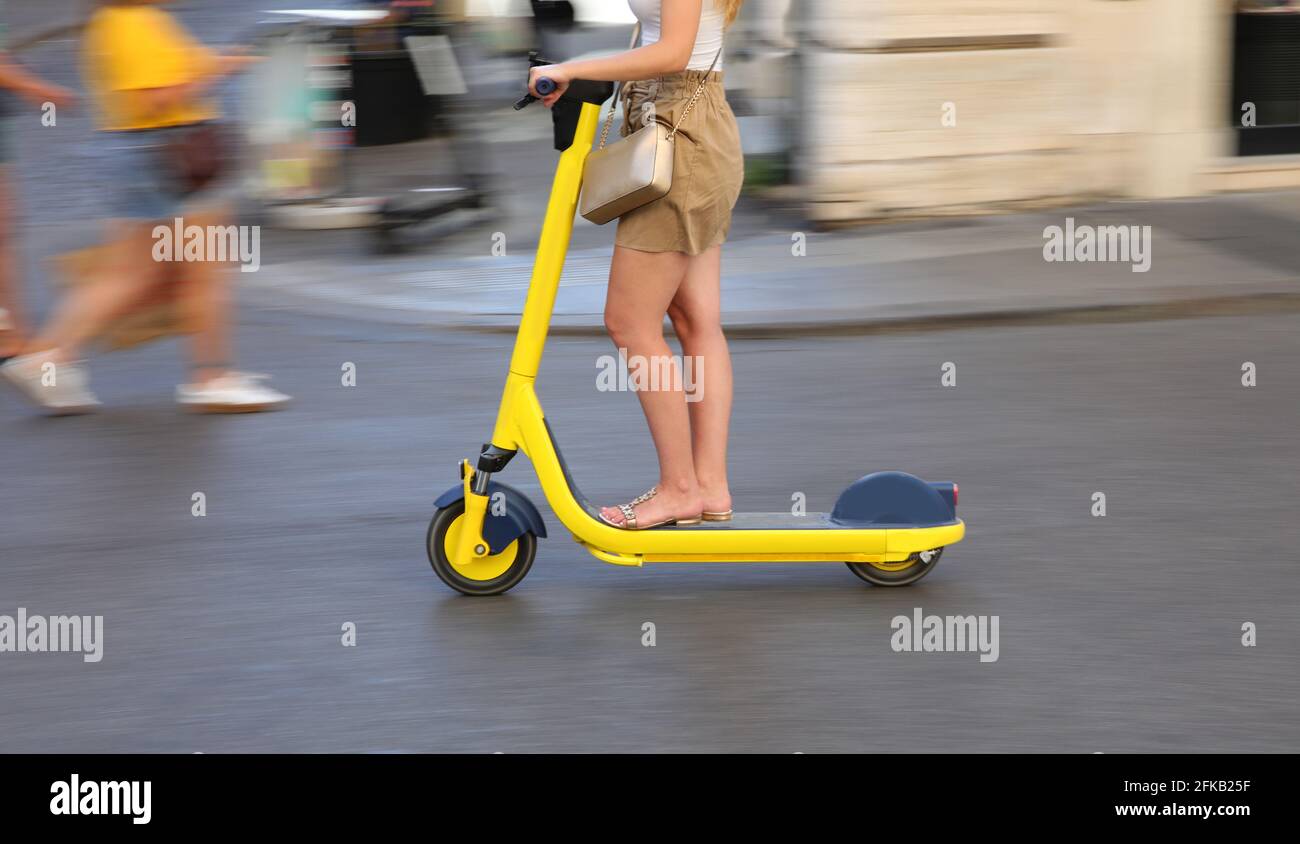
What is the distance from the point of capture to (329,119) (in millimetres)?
10836

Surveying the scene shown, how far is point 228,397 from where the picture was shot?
268 inches

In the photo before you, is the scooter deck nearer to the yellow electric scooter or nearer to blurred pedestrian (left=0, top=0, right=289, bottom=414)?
the yellow electric scooter

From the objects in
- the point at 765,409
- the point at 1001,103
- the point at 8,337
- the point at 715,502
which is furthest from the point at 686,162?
the point at 1001,103

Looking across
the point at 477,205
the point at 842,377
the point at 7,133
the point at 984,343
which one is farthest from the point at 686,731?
the point at 477,205

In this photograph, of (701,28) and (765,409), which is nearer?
(701,28)

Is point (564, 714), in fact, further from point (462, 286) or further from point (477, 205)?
point (477, 205)

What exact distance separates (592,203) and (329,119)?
6.84 meters

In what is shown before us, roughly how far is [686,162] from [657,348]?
19.6 inches

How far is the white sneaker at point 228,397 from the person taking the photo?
6801 millimetres

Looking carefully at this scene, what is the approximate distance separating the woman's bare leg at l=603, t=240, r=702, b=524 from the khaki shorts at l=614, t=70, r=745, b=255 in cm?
6

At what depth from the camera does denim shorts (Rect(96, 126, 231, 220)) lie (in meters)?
6.58

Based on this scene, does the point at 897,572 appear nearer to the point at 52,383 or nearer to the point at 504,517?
the point at 504,517

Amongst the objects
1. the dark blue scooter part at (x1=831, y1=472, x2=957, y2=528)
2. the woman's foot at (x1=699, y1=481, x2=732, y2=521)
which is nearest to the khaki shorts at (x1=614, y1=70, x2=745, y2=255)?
the woman's foot at (x1=699, y1=481, x2=732, y2=521)

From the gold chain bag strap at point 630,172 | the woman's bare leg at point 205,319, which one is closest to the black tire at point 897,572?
the gold chain bag strap at point 630,172
